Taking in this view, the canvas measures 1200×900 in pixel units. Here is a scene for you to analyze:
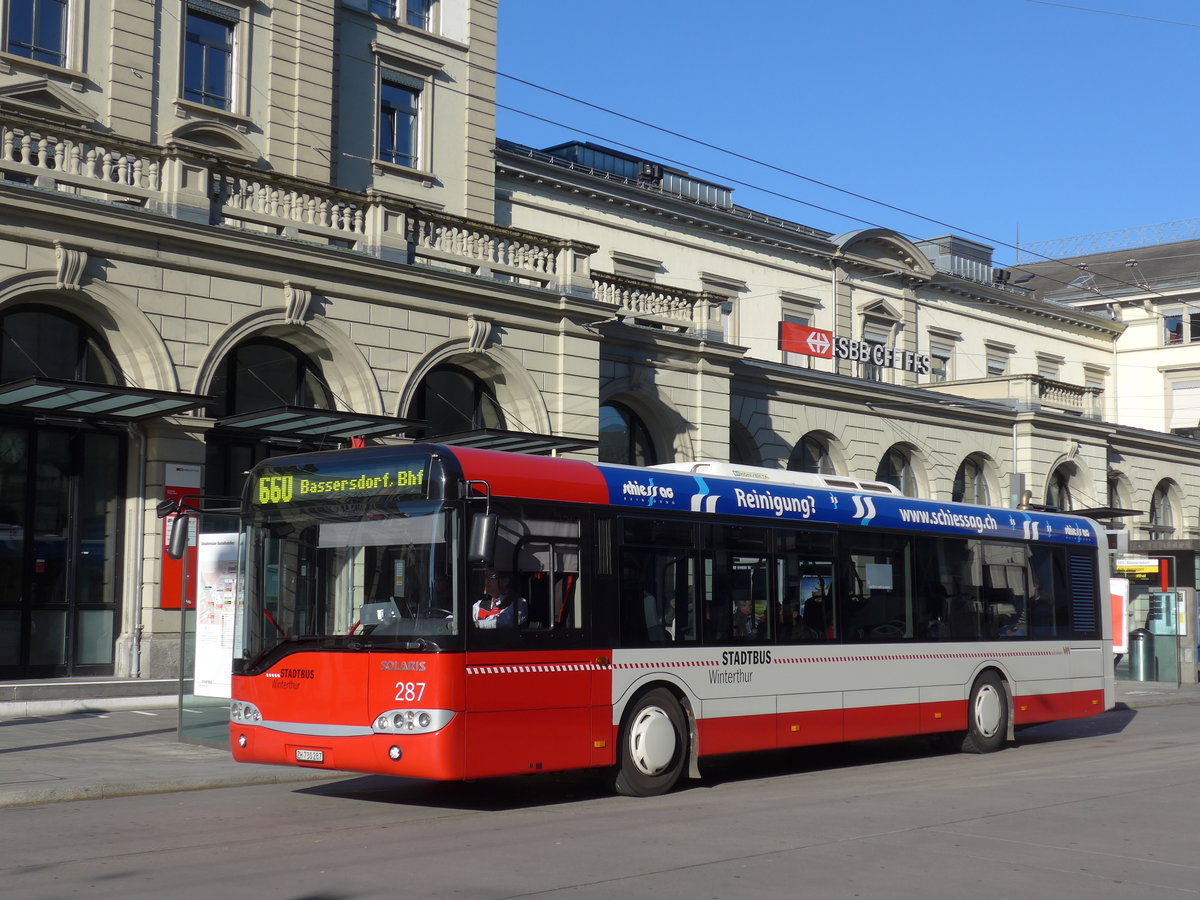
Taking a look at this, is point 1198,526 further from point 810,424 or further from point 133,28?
point 133,28

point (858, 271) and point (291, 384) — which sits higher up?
point (858, 271)

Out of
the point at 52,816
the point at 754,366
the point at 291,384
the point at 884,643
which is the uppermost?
the point at 754,366

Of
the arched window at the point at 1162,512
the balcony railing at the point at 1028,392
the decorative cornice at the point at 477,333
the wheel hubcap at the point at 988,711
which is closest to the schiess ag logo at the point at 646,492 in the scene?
the wheel hubcap at the point at 988,711

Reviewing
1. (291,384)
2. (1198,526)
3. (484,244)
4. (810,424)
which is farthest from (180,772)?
(1198,526)

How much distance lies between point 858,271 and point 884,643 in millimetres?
29234

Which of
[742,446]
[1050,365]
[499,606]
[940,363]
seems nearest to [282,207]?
[499,606]

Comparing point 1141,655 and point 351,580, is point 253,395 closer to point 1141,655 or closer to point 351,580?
point 351,580

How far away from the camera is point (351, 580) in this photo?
11.2 metres

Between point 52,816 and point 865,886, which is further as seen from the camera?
point 52,816

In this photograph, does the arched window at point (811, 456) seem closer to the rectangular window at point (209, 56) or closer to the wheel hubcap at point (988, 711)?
the rectangular window at point (209, 56)

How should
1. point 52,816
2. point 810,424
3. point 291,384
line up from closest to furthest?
point 52,816 < point 291,384 < point 810,424

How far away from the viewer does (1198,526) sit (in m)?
47.8

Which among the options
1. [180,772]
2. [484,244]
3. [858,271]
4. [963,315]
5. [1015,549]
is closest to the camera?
[180,772]

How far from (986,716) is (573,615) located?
7.40 m
